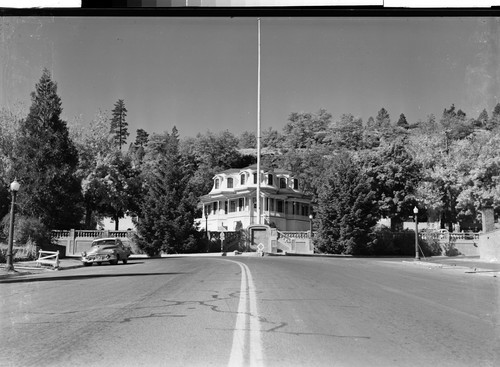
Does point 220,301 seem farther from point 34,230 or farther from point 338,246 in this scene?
point 338,246

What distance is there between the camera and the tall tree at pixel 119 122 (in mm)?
5438

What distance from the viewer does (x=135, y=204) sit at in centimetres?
1085

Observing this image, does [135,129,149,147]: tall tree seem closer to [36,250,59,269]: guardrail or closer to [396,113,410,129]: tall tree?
[396,113,410,129]: tall tree

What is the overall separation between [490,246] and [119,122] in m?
25.9

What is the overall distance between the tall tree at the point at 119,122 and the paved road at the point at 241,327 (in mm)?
2353

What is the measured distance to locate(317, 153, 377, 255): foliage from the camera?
41.9m

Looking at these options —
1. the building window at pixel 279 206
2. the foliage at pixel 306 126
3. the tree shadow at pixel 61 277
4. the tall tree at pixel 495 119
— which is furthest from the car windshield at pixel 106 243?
the building window at pixel 279 206

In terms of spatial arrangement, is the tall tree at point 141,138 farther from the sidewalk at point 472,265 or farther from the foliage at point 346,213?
the foliage at point 346,213

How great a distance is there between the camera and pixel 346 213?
42.9 m

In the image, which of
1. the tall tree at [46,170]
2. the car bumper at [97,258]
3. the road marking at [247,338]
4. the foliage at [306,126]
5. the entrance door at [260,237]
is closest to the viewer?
the road marking at [247,338]

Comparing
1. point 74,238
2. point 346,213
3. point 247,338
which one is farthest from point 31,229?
point 346,213

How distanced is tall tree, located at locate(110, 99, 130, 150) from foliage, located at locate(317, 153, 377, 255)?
1434 inches

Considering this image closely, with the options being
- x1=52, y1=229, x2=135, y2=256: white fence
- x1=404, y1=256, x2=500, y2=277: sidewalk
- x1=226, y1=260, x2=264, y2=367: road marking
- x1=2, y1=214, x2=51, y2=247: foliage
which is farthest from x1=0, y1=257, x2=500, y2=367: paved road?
x1=404, y1=256, x2=500, y2=277: sidewalk

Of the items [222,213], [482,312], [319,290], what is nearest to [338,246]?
[222,213]
